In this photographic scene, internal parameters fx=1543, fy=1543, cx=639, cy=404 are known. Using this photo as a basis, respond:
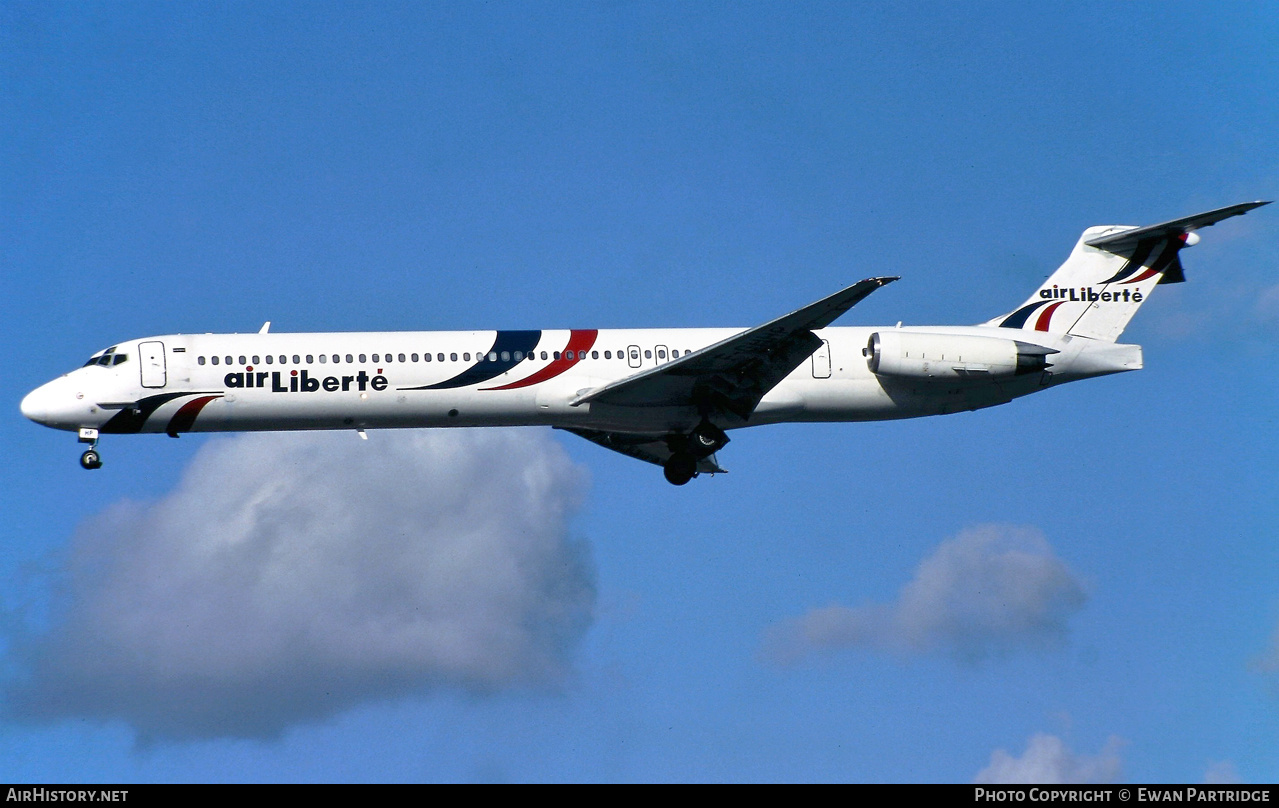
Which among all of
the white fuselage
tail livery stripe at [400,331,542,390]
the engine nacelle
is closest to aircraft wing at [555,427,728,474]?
the white fuselage

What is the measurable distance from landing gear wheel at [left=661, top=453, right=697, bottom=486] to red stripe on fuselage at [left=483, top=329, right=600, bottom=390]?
3.83 meters

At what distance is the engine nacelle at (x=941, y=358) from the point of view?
117 ft

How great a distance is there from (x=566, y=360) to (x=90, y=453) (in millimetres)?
10975

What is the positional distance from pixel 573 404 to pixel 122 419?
10.3m

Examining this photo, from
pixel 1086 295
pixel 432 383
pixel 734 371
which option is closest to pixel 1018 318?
pixel 1086 295

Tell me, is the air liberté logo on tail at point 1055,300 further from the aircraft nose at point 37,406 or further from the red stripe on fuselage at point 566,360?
the aircraft nose at point 37,406

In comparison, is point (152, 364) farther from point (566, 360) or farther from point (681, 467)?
point (681, 467)

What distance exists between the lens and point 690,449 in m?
37.5

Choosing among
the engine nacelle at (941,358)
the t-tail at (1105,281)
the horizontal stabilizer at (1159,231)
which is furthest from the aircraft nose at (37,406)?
the horizontal stabilizer at (1159,231)

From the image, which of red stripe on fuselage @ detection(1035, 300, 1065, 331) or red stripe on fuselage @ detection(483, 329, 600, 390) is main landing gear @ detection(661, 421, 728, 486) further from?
red stripe on fuselage @ detection(1035, 300, 1065, 331)
